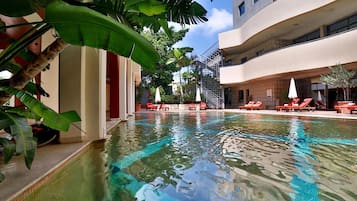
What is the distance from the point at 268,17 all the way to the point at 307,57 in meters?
4.85

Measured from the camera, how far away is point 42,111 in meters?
2.31

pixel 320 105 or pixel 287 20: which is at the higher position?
pixel 287 20

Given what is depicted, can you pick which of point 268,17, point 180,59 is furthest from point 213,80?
point 268,17

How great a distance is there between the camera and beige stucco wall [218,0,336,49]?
17380 millimetres

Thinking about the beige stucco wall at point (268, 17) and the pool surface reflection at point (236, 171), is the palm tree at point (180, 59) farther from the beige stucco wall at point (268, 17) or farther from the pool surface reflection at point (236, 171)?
the pool surface reflection at point (236, 171)

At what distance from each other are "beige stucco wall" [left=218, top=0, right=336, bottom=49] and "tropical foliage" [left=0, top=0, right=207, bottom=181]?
58.1 feet

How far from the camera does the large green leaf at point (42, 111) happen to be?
2.22 m

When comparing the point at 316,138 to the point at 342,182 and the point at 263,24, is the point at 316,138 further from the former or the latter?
the point at 263,24

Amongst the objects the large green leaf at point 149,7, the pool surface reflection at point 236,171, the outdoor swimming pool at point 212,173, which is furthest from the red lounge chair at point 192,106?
the large green leaf at point 149,7

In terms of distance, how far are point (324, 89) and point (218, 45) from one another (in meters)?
11.7

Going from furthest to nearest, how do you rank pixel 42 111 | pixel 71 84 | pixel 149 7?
pixel 71 84
pixel 149 7
pixel 42 111

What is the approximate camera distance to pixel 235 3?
30750 millimetres

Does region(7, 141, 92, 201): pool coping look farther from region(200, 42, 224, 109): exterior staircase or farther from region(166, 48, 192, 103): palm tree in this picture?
region(200, 42, 224, 109): exterior staircase

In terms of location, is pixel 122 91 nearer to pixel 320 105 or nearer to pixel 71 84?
pixel 71 84
